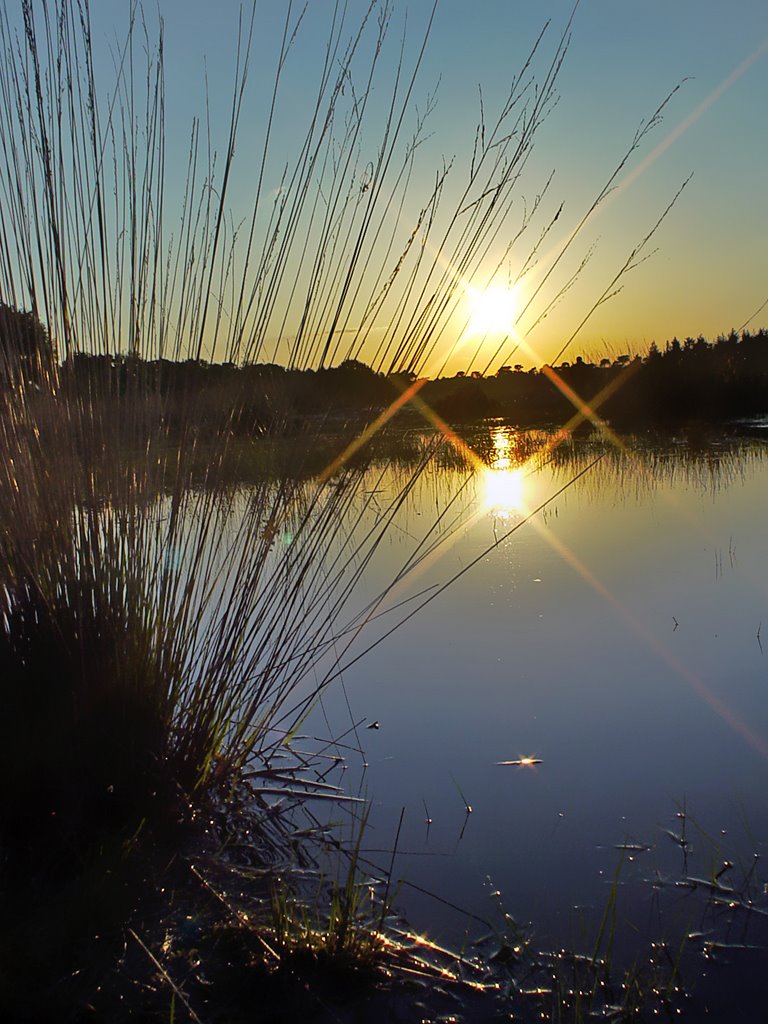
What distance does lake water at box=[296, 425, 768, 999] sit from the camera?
79.0 inches

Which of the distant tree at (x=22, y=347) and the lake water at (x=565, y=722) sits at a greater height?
the distant tree at (x=22, y=347)

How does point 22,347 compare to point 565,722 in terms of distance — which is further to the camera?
point 565,722

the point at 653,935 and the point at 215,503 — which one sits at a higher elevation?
the point at 215,503

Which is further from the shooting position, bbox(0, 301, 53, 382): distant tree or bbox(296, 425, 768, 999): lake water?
bbox(0, 301, 53, 382): distant tree

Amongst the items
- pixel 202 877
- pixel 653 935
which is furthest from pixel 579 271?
pixel 202 877

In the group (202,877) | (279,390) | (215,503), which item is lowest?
(202,877)

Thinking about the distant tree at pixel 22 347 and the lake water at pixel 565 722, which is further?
the distant tree at pixel 22 347

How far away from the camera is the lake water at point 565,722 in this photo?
6.58 feet

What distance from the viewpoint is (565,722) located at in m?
2.77

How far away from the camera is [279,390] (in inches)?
103

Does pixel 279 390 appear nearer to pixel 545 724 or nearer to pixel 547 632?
pixel 545 724

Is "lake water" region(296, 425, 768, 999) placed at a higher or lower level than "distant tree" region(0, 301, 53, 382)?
lower

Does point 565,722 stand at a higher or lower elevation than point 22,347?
lower

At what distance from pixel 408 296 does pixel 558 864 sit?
1.45 meters
